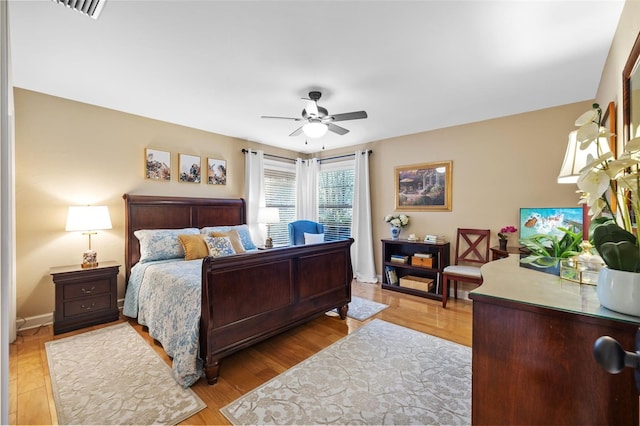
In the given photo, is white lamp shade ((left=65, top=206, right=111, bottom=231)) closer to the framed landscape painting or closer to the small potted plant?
the small potted plant

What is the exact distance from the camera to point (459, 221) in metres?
4.10

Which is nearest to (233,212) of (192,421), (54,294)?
(54,294)

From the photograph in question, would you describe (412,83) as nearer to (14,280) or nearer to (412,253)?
(412,253)

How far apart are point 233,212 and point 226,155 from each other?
95 cm

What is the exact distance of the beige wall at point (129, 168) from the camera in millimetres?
2963

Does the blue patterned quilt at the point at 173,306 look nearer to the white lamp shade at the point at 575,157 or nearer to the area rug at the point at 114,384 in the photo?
the area rug at the point at 114,384

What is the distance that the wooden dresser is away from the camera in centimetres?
90

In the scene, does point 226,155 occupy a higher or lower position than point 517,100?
lower

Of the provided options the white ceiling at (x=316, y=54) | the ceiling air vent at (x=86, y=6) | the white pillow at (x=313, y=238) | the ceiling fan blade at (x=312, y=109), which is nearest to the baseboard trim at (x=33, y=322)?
the white ceiling at (x=316, y=54)

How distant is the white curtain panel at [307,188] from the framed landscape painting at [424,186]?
5.72 feet

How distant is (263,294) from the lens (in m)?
2.51

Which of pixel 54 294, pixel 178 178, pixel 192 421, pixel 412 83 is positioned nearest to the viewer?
pixel 192 421

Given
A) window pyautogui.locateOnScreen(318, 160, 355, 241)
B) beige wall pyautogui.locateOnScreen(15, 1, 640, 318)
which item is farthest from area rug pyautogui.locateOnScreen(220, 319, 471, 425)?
window pyautogui.locateOnScreen(318, 160, 355, 241)

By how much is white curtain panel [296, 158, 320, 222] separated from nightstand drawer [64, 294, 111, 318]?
343 centimetres
